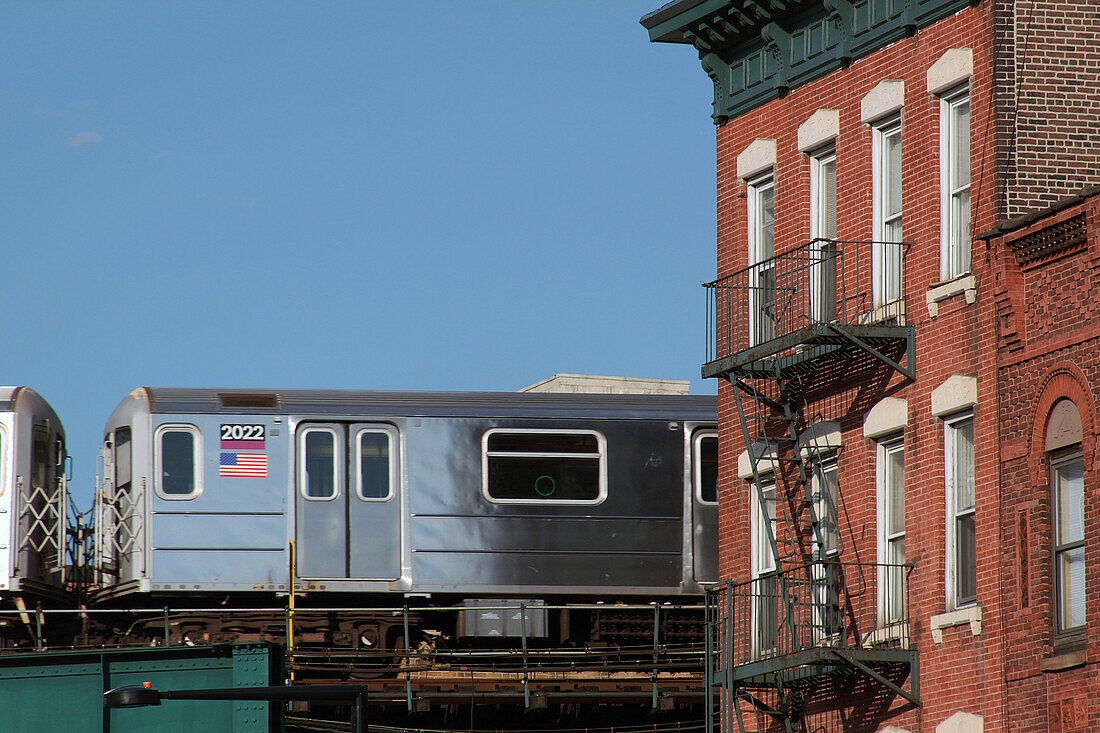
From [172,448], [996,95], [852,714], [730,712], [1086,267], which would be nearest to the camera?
[1086,267]

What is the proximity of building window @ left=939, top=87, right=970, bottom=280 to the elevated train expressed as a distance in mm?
8898

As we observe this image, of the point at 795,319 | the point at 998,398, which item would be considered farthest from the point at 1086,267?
the point at 795,319

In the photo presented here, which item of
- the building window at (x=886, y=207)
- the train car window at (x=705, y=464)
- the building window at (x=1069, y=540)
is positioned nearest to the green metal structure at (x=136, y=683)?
the building window at (x=1069, y=540)

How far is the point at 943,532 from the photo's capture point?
20.9m

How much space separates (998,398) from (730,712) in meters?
6.33

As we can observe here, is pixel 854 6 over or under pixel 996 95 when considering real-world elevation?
over

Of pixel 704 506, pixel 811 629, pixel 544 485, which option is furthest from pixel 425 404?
pixel 811 629

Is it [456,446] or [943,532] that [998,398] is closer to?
[943,532]

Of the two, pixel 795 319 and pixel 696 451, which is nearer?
pixel 795 319

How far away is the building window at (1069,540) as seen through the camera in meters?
18.7

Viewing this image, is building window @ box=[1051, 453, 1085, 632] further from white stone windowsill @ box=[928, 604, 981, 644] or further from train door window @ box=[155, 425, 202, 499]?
train door window @ box=[155, 425, 202, 499]

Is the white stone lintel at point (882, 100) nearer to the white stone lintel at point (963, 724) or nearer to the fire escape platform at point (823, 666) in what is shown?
the fire escape platform at point (823, 666)

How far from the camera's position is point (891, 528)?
2200 cm

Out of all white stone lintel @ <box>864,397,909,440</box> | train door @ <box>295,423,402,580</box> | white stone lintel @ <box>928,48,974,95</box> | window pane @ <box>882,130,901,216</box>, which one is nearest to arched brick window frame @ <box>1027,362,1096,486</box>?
white stone lintel @ <box>864,397,909,440</box>
